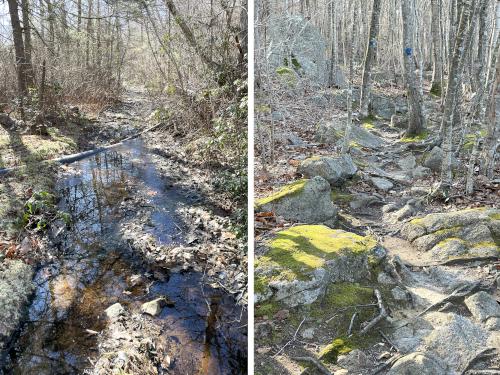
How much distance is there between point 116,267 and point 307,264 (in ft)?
5.64

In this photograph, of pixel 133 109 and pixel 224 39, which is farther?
pixel 133 109

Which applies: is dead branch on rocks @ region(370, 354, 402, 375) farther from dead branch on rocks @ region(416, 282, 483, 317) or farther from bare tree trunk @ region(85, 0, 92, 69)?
bare tree trunk @ region(85, 0, 92, 69)

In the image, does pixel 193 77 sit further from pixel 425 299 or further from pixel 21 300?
pixel 425 299

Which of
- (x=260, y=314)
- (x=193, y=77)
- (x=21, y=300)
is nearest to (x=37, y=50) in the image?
(x=193, y=77)

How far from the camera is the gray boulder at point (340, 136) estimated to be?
534cm

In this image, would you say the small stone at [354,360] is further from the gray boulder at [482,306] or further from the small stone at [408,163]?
the small stone at [408,163]

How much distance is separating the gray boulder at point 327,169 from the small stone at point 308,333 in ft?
6.80

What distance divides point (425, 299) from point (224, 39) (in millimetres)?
2810

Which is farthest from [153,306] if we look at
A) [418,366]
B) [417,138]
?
[417,138]

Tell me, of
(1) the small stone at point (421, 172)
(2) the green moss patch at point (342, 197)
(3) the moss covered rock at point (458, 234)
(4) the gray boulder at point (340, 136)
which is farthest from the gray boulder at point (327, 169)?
(4) the gray boulder at point (340, 136)

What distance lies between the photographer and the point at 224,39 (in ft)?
12.9

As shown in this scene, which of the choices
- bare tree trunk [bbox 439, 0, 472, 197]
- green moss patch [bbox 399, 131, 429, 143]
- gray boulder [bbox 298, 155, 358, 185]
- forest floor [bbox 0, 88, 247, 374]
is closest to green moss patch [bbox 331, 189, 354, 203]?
gray boulder [bbox 298, 155, 358, 185]

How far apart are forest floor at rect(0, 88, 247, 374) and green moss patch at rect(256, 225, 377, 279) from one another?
46 cm

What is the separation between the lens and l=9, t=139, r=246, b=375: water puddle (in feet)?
7.33
